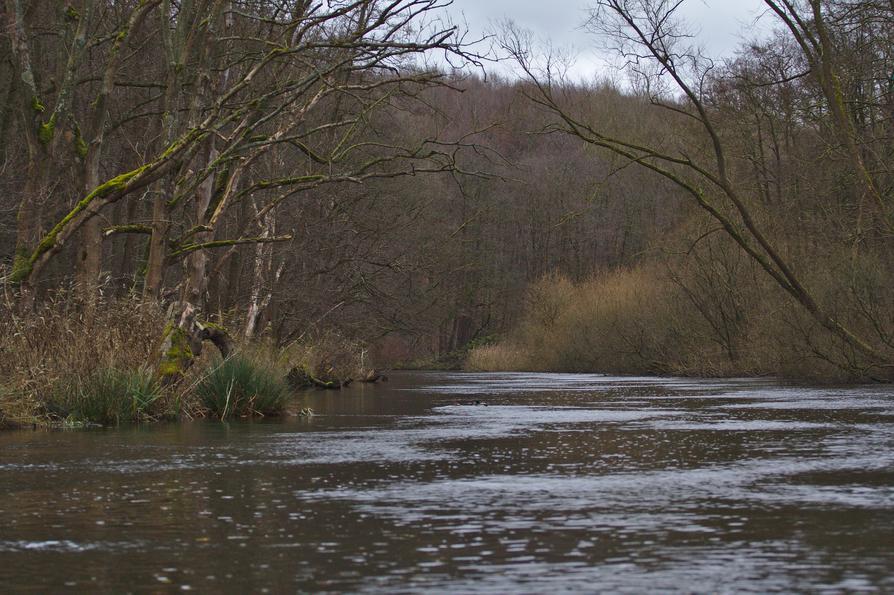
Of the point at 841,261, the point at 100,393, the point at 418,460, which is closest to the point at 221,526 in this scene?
the point at 418,460

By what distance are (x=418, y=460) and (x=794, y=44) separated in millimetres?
28587

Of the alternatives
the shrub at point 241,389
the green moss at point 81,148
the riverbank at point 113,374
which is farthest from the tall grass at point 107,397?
the green moss at point 81,148

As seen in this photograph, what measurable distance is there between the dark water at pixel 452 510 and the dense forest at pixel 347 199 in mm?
3886

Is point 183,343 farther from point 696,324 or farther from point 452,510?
point 696,324

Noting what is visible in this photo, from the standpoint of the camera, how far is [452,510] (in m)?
6.50

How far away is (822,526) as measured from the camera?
578 centimetres

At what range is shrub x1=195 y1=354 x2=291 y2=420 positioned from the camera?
15.2 meters

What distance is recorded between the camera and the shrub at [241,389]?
Result: 15.2m

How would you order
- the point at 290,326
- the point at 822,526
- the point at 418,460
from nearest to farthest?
the point at 822,526
the point at 418,460
the point at 290,326

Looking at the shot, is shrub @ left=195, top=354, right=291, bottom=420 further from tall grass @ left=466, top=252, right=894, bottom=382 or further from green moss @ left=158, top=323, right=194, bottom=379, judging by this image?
tall grass @ left=466, top=252, right=894, bottom=382

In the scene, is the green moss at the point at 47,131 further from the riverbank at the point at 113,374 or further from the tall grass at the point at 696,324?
the tall grass at the point at 696,324

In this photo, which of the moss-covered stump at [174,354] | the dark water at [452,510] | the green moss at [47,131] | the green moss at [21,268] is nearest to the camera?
the dark water at [452,510]

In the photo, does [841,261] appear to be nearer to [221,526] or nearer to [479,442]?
[479,442]

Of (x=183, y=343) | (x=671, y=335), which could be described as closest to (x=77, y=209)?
(x=183, y=343)
